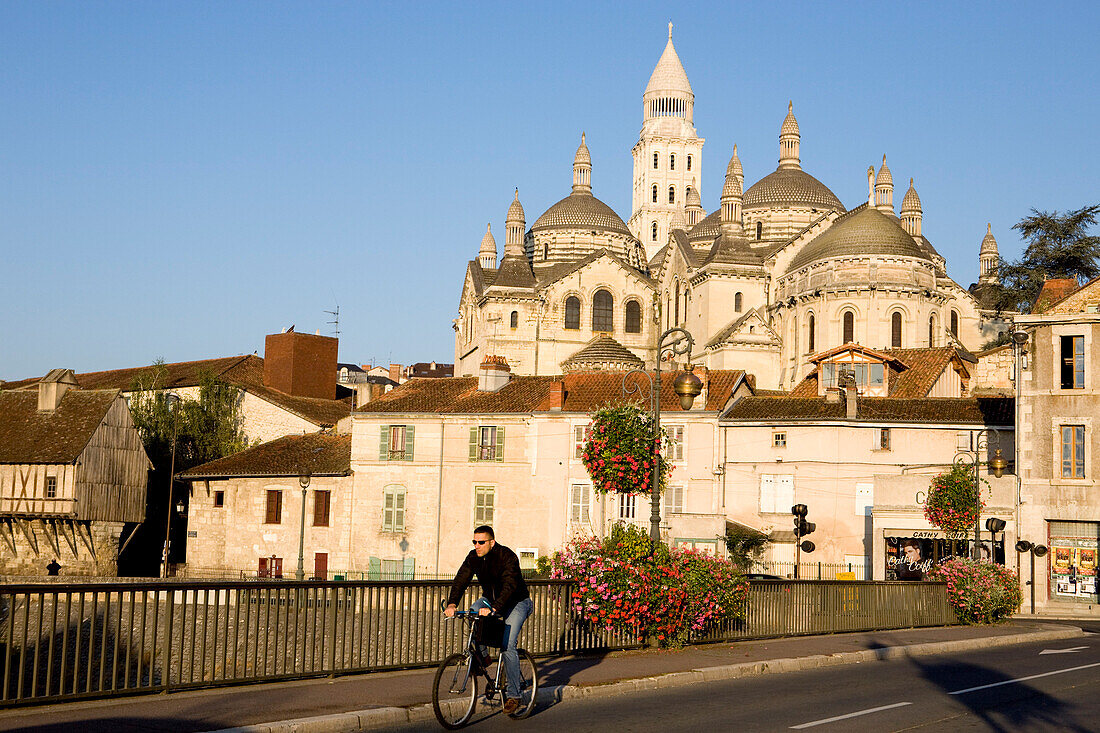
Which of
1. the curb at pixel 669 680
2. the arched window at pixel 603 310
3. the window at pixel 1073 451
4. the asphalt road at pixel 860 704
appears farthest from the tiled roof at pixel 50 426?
the asphalt road at pixel 860 704

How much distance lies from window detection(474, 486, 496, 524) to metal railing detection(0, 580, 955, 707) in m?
28.6

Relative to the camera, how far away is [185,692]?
12.6 m

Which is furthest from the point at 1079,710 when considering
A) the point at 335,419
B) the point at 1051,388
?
the point at 335,419

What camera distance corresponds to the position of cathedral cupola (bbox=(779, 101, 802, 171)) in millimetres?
101562

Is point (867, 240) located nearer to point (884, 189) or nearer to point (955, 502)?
point (884, 189)

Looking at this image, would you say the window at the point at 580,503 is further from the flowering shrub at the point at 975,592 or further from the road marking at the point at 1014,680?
the road marking at the point at 1014,680

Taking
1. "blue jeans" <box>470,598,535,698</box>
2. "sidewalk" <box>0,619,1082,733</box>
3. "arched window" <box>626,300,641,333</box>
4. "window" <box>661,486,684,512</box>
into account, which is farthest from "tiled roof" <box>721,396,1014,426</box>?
"arched window" <box>626,300,641,333</box>

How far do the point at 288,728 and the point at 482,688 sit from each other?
303cm

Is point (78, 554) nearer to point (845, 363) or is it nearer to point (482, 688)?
point (845, 363)

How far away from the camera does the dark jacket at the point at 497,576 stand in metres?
11.9

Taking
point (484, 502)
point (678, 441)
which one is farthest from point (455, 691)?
point (484, 502)

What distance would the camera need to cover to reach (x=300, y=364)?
73.9 meters

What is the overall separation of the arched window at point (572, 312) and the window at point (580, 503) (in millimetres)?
40891

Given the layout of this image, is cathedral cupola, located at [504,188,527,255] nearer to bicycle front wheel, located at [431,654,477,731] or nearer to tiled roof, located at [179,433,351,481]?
tiled roof, located at [179,433,351,481]
